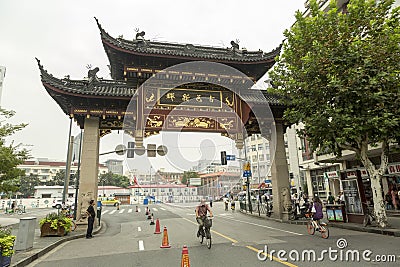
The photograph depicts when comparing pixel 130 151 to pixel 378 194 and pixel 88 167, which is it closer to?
pixel 88 167

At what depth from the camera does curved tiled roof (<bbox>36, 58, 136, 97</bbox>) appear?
14961 mm

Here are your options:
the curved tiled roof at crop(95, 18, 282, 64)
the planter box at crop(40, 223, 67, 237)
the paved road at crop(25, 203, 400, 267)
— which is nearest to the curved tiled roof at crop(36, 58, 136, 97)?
the curved tiled roof at crop(95, 18, 282, 64)

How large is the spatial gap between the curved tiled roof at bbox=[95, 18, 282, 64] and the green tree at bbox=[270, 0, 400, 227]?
4809 millimetres

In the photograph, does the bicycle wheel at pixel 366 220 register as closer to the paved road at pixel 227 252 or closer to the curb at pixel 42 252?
the paved road at pixel 227 252

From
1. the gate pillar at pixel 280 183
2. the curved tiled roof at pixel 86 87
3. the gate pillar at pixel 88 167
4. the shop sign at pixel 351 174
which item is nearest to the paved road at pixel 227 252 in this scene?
the gate pillar at pixel 88 167

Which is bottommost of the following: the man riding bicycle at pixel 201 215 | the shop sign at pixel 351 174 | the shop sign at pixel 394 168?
the man riding bicycle at pixel 201 215

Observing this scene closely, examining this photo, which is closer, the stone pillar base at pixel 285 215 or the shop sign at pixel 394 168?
the stone pillar base at pixel 285 215

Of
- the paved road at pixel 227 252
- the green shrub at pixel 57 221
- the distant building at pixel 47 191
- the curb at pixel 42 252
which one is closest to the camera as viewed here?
the paved road at pixel 227 252

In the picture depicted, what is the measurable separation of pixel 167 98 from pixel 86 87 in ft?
16.1

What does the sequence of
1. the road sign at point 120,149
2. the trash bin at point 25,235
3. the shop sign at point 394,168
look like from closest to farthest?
the trash bin at point 25,235 → the road sign at point 120,149 → the shop sign at point 394,168

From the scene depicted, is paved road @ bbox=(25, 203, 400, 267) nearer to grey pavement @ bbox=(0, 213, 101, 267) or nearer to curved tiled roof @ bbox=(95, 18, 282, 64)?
grey pavement @ bbox=(0, 213, 101, 267)

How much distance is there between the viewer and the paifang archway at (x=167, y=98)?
15.8 metres

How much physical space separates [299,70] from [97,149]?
41.3 ft

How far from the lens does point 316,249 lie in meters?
8.60
